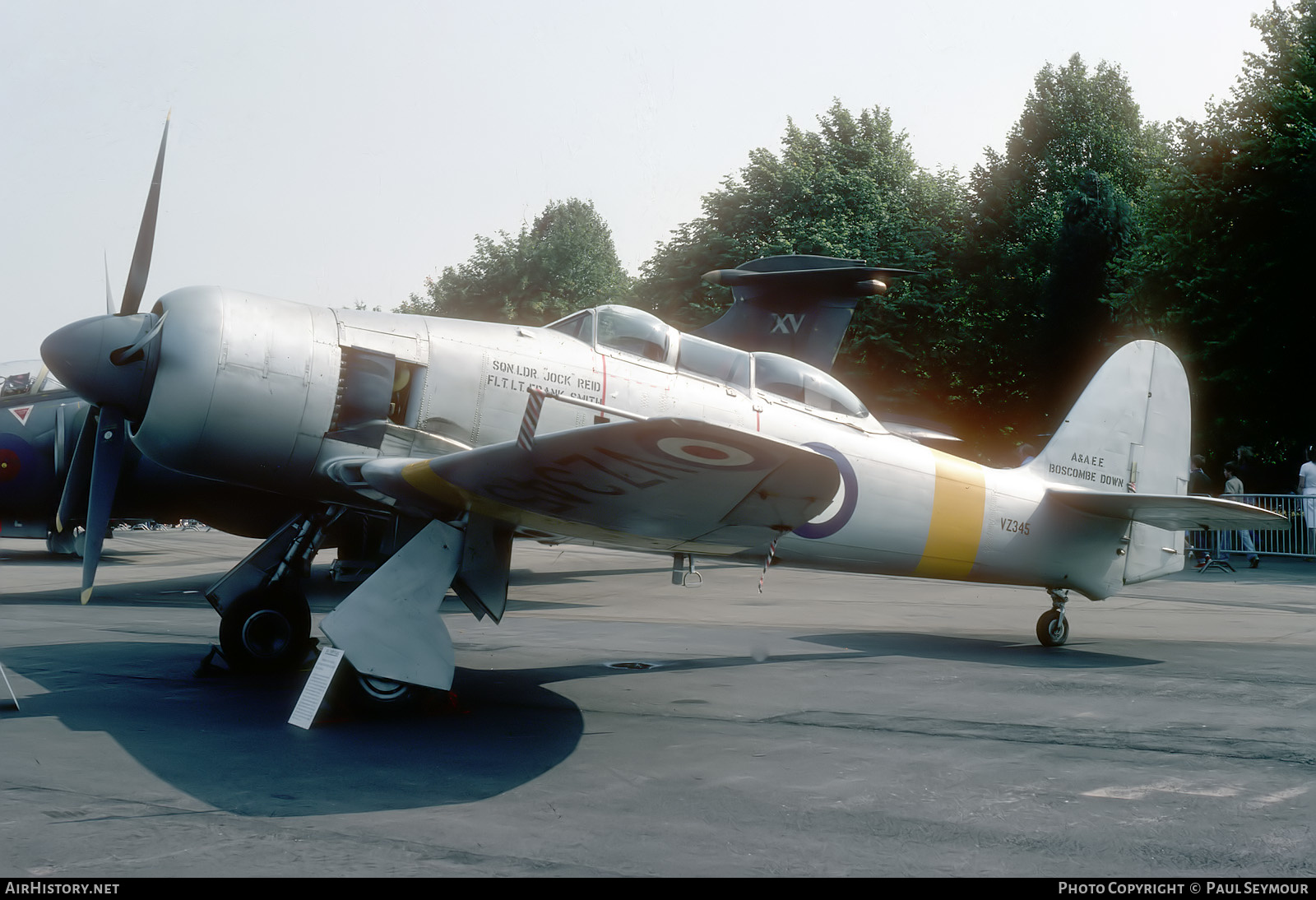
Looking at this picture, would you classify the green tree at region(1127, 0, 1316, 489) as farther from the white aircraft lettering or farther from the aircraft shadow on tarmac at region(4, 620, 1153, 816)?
the aircraft shadow on tarmac at region(4, 620, 1153, 816)

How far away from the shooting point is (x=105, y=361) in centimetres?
592

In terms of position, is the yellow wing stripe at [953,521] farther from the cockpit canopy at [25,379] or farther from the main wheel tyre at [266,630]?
the cockpit canopy at [25,379]

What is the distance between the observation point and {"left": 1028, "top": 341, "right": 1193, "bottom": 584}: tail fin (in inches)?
360

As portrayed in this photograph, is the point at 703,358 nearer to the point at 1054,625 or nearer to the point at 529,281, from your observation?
the point at 1054,625

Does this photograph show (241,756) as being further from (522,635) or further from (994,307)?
(994,307)

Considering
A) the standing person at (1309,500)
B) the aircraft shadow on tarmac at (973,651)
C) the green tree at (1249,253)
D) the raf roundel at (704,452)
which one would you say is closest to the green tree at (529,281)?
the green tree at (1249,253)

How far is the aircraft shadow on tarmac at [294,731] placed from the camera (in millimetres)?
4164

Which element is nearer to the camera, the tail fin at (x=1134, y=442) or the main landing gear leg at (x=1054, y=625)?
the main landing gear leg at (x=1054, y=625)

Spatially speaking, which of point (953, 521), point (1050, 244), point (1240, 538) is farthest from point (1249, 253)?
point (953, 521)

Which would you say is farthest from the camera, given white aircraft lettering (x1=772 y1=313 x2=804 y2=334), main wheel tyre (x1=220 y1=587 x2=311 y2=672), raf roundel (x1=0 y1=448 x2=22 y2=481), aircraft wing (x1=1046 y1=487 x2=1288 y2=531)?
white aircraft lettering (x1=772 y1=313 x2=804 y2=334)

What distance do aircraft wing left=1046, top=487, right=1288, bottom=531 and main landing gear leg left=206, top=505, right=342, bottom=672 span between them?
6.19 meters

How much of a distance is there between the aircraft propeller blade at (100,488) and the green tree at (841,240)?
83.1 ft

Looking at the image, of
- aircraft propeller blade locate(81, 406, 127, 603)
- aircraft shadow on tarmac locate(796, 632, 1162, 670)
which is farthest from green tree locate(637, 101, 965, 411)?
aircraft propeller blade locate(81, 406, 127, 603)

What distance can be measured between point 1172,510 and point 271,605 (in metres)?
7.21
